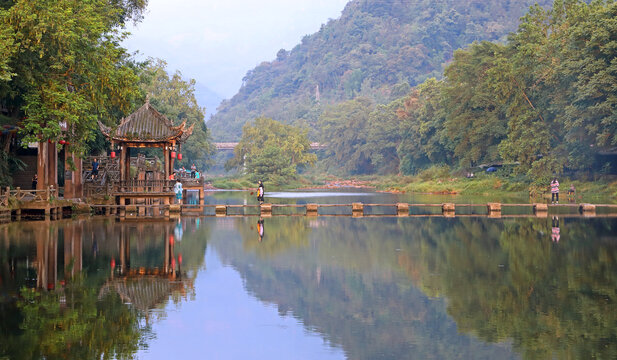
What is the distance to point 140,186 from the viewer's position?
40656 millimetres

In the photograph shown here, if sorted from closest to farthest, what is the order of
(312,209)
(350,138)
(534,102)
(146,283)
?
(146,283)
(312,209)
(534,102)
(350,138)

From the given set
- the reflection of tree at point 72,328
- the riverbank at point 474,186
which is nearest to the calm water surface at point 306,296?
the reflection of tree at point 72,328

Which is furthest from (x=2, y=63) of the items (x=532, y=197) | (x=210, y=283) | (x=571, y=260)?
(x=532, y=197)

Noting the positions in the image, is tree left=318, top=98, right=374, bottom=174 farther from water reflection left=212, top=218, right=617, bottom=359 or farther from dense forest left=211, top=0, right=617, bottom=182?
water reflection left=212, top=218, right=617, bottom=359

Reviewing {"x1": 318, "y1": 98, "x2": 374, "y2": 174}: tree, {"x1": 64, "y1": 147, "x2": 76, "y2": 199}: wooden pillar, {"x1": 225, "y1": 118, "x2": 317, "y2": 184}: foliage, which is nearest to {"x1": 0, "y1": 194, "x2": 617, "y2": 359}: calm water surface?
{"x1": 64, "y1": 147, "x2": 76, "y2": 199}: wooden pillar

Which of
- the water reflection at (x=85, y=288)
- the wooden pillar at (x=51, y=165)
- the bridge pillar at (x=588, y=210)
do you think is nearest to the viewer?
the water reflection at (x=85, y=288)

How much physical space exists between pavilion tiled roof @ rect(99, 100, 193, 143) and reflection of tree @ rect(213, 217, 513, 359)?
46.6 ft

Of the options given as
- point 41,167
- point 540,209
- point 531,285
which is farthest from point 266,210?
point 531,285

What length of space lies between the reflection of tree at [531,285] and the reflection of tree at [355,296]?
66cm

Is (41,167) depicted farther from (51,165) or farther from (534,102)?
(534,102)

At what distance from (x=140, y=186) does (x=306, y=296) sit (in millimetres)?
25736

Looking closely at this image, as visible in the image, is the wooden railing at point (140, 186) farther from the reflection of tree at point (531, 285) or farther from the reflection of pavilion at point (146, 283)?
the reflection of pavilion at point (146, 283)

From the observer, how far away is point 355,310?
50.6ft

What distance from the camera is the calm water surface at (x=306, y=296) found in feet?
41.3
